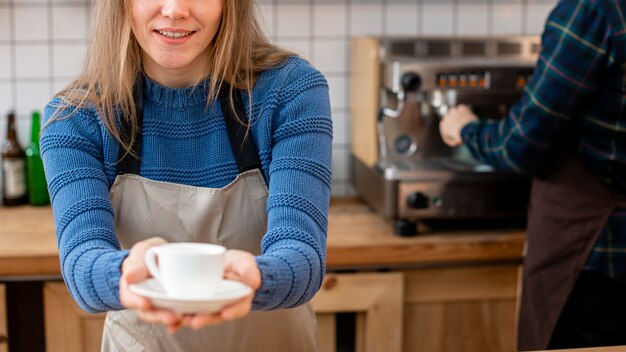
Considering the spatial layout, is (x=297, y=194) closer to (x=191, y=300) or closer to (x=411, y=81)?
(x=191, y=300)

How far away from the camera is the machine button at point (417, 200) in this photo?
2121 millimetres

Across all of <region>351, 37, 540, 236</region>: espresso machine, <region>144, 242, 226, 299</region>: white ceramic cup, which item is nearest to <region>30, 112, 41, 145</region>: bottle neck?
<region>351, 37, 540, 236</region>: espresso machine

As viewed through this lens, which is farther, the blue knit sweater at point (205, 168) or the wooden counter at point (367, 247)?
the wooden counter at point (367, 247)

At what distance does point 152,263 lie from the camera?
904mm

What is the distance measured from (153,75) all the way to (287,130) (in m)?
0.26

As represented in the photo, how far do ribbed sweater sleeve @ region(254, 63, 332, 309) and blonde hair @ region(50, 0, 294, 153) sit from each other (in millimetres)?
78

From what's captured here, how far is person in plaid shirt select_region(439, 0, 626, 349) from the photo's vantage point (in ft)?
5.45

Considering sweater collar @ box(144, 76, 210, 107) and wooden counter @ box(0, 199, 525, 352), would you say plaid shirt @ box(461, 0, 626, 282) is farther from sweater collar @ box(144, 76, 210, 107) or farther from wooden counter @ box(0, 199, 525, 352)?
sweater collar @ box(144, 76, 210, 107)

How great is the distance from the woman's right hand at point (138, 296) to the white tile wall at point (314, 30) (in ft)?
5.31

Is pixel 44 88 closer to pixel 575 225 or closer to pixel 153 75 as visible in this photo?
pixel 153 75

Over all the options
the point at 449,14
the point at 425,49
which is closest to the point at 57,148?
the point at 425,49

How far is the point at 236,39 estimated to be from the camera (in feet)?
4.30

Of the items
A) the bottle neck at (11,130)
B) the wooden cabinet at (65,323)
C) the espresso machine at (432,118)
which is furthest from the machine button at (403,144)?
the bottle neck at (11,130)

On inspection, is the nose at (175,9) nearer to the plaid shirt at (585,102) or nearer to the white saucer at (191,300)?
the white saucer at (191,300)
